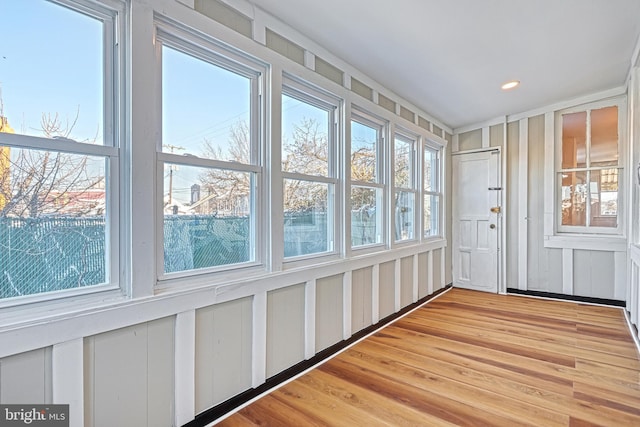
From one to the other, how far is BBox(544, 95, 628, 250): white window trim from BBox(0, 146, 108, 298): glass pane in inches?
196

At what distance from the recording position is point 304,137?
255 cm

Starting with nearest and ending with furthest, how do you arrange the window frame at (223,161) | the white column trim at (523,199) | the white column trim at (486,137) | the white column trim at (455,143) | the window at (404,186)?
the window frame at (223,161) < the window at (404,186) < the white column trim at (523,199) < the white column trim at (486,137) < the white column trim at (455,143)

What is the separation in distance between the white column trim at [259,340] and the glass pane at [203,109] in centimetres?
89

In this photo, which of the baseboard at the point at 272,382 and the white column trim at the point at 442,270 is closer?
the baseboard at the point at 272,382

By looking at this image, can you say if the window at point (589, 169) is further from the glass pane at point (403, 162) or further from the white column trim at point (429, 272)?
the glass pane at point (403, 162)

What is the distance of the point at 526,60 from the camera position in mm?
2938

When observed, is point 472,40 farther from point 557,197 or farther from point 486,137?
point 557,197

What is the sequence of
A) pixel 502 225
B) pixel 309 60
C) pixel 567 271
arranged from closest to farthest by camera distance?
pixel 309 60
pixel 567 271
pixel 502 225

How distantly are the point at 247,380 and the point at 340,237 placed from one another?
1289mm

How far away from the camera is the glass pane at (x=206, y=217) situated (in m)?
1.74

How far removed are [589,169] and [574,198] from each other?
396 millimetres

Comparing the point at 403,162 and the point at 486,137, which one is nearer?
the point at 403,162

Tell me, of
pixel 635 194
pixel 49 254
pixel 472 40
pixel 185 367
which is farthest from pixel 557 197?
pixel 49 254

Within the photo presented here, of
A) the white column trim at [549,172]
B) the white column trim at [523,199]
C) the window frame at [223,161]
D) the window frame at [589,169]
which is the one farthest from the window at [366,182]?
the window frame at [589,169]
